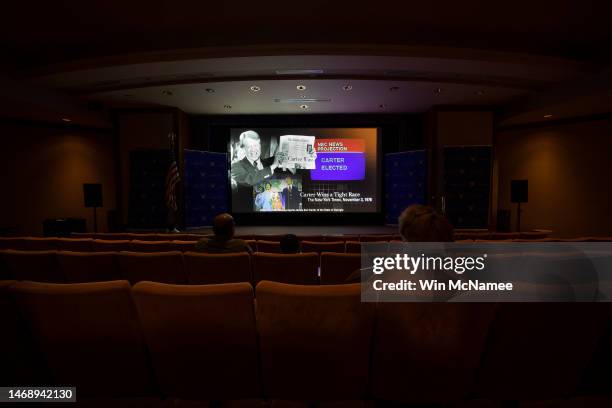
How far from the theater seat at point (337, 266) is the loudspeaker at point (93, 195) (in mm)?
8025

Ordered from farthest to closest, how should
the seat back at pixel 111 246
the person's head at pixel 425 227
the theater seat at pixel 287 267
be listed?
the seat back at pixel 111 246
the theater seat at pixel 287 267
the person's head at pixel 425 227

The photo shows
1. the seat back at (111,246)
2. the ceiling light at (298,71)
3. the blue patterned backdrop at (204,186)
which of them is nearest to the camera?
the seat back at (111,246)

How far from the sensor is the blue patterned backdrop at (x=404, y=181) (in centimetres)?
912

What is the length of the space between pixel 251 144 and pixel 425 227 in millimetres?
8999

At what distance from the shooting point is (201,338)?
5.09 feet

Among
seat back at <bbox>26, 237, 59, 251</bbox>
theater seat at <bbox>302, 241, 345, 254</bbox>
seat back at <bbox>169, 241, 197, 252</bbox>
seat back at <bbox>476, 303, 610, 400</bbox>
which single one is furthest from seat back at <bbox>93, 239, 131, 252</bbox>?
seat back at <bbox>476, 303, 610, 400</bbox>

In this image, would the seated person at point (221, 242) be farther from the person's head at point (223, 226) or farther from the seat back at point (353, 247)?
the seat back at point (353, 247)

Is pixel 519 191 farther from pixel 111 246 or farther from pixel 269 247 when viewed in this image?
pixel 111 246

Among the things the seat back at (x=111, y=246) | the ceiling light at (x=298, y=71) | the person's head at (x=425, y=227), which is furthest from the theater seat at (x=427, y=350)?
the ceiling light at (x=298, y=71)

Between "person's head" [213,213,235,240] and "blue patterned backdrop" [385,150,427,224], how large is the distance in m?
7.21

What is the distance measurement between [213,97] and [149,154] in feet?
8.94

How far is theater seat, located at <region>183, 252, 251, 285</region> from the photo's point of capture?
112 inches

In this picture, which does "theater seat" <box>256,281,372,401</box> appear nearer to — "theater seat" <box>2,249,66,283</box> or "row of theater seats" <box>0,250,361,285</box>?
"row of theater seats" <box>0,250,361,285</box>

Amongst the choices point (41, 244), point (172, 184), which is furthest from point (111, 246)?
point (172, 184)
